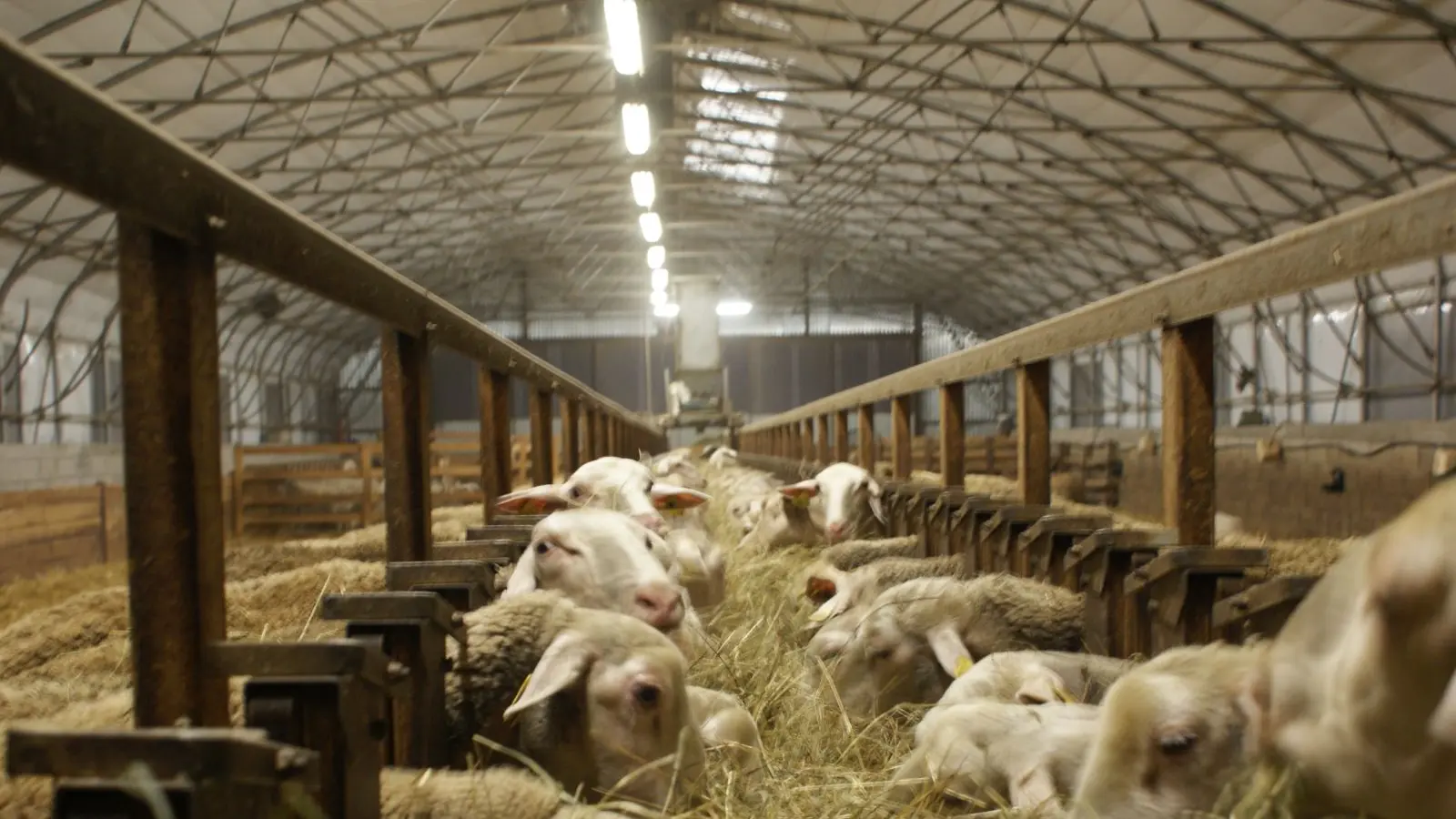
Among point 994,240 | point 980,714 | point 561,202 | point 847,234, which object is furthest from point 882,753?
point 847,234

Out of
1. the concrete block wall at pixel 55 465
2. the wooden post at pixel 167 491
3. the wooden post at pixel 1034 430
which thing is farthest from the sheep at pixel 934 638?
the concrete block wall at pixel 55 465

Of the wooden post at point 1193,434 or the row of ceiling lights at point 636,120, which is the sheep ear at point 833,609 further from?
the row of ceiling lights at point 636,120

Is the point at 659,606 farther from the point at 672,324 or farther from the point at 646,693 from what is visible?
the point at 672,324

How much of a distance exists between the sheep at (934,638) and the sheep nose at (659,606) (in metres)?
0.76

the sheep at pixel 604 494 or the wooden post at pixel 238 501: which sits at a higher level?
the sheep at pixel 604 494

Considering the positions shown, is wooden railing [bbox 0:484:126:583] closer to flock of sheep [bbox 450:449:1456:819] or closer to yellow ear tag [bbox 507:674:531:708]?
flock of sheep [bbox 450:449:1456:819]

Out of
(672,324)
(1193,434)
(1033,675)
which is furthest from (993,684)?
(672,324)

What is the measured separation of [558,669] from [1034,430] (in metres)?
2.82

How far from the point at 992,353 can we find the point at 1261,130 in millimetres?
11950

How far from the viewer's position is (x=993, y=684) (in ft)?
10.8

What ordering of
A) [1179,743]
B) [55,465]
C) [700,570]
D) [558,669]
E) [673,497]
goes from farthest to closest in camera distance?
[55,465] < [673,497] < [700,570] < [558,669] < [1179,743]

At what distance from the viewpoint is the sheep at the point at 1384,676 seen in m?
1.27

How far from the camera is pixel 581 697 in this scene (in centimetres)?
272

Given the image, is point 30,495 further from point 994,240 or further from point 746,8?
point 994,240
